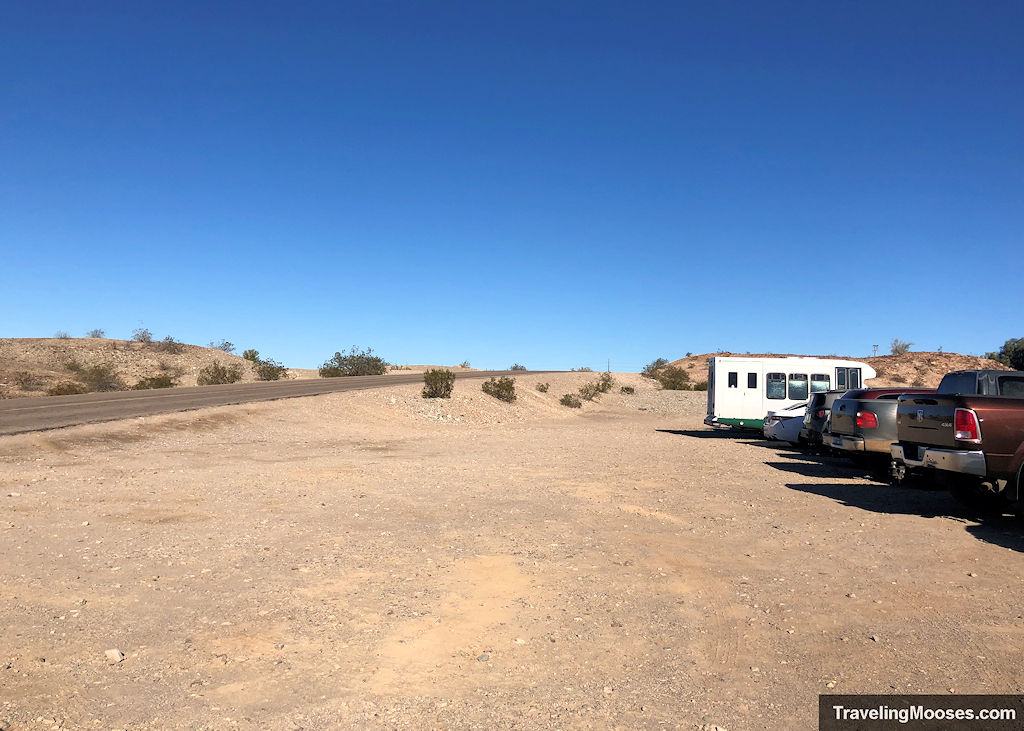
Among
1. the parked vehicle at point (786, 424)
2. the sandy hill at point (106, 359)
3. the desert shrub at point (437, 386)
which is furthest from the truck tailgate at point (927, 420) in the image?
the sandy hill at point (106, 359)

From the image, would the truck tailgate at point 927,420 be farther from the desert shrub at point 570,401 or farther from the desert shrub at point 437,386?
the desert shrub at point 570,401

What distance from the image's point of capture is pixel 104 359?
4988 centimetres

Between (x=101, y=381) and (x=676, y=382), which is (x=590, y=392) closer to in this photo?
(x=676, y=382)

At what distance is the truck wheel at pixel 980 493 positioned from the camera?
9453mm

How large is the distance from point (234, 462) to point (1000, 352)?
70.5 meters

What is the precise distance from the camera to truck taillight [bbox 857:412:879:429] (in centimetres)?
1355

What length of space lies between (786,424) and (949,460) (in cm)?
1222

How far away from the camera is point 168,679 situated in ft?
14.5

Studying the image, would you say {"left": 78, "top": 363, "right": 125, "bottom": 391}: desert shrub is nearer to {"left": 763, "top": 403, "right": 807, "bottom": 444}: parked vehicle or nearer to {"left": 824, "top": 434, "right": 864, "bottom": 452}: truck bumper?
{"left": 763, "top": 403, "right": 807, "bottom": 444}: parked vehicle

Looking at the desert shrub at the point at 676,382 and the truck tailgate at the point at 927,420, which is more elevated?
the desert shrub at the point at 676,382

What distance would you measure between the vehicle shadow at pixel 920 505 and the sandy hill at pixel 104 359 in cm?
4003

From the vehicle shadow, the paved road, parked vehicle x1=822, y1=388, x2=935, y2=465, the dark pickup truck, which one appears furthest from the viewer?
the paved road

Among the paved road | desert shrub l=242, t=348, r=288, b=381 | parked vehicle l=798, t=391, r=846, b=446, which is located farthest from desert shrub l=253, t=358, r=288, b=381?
parked vehicle l=798, t=391, r=846, b=446

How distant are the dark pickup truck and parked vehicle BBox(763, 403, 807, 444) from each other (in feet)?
34.2
